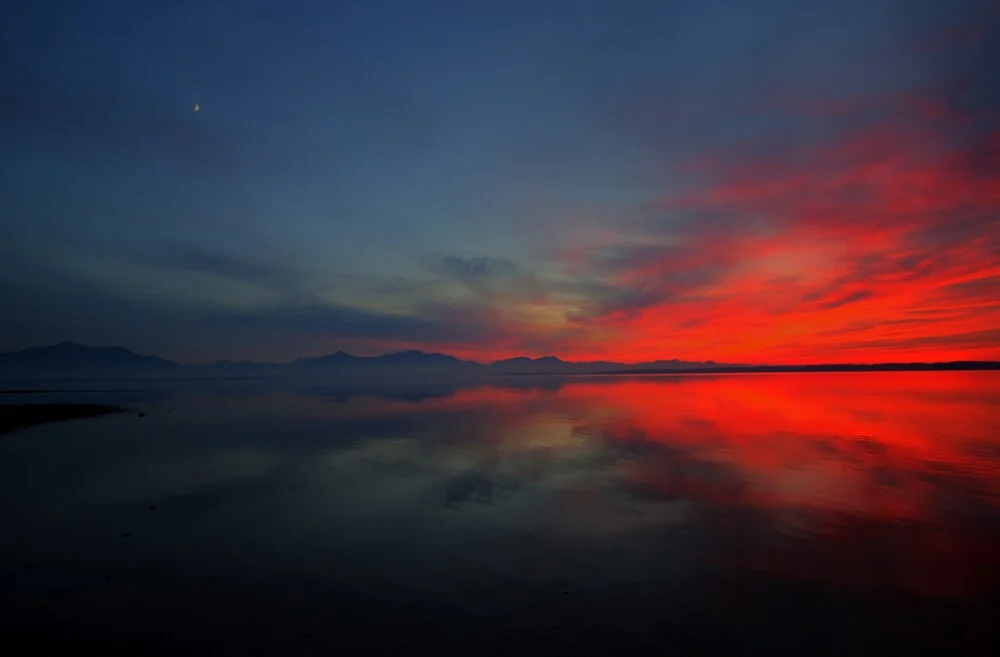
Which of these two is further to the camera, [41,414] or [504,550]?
[41,414]

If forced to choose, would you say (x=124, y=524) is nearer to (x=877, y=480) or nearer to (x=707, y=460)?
(x=707, y=460)

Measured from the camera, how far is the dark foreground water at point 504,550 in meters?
8.66

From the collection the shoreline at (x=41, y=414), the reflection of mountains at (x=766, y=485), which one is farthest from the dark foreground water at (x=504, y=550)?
the shoreline at (x=41, y=414)

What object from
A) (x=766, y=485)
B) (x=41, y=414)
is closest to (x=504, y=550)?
(x=766, y=485)

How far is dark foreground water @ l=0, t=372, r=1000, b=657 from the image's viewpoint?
28.4 feet

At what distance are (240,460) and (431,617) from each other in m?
19.4

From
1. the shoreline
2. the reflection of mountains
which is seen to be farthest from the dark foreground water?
the shoreline

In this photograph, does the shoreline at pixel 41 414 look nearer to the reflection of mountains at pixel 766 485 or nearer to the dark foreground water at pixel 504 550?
the dark foreground water at pixel 504 550

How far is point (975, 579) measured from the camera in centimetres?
1077

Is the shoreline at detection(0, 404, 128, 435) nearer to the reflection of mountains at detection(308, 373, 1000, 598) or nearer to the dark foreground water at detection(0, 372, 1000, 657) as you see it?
the dark foreground water at detection(0, 372, 1000, 657)

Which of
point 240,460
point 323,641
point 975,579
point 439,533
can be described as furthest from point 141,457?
point 975,579

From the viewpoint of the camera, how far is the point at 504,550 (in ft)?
41.2

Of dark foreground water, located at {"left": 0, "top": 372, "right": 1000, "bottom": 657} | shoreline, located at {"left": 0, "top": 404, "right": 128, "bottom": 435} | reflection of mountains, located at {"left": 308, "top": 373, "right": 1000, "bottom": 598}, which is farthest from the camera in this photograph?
shoreline, located at {"left": 0, "top": 404, "right": 128, "bottom": 435}

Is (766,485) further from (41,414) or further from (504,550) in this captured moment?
(41,414)
